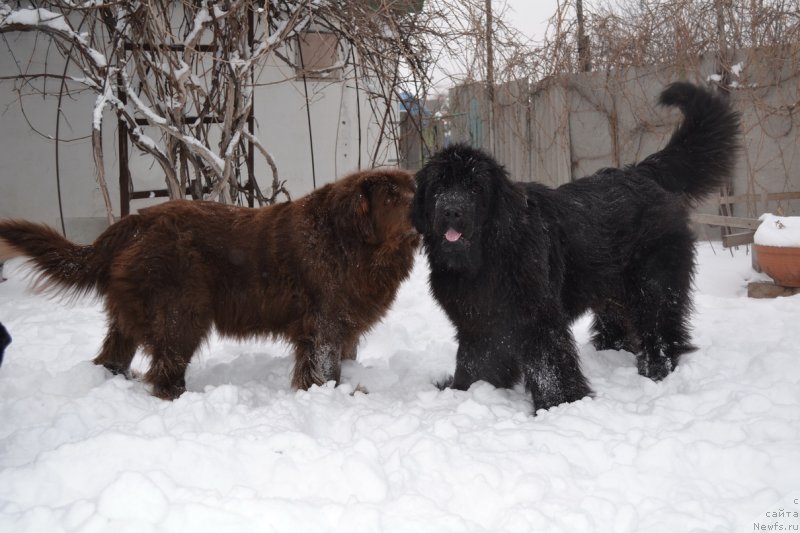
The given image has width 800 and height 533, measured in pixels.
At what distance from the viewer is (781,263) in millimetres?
6164

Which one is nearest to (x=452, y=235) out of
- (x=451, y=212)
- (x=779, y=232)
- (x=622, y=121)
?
(x=451, y=212)

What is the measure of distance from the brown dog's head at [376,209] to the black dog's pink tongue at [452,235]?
1.46 feet

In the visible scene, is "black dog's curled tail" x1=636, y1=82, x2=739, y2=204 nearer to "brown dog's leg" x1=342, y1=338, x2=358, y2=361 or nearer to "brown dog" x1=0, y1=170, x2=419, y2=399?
"brown dog" x1=0, y1=170, x2=419, y2=399

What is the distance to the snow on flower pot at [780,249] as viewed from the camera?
607 cm

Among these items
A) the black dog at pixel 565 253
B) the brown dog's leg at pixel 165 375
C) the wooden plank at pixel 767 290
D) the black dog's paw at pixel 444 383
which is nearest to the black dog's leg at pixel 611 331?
the black dog at pixel 565 253

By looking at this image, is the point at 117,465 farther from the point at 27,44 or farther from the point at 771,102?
the point at 771,102

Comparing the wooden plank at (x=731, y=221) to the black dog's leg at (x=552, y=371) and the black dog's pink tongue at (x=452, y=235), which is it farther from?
the black dog's pink tongue at (x=452, y=235)

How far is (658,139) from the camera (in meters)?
10.0

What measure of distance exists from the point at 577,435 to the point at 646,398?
84 centimetres

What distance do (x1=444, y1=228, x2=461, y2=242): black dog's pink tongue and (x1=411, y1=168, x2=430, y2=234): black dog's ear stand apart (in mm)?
227

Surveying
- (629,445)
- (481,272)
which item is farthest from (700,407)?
(481,272)

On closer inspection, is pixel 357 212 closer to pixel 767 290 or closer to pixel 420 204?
pixel 420 204

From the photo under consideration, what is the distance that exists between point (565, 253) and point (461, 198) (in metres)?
0.81

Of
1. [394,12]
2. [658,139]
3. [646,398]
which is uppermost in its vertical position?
[394,12]
